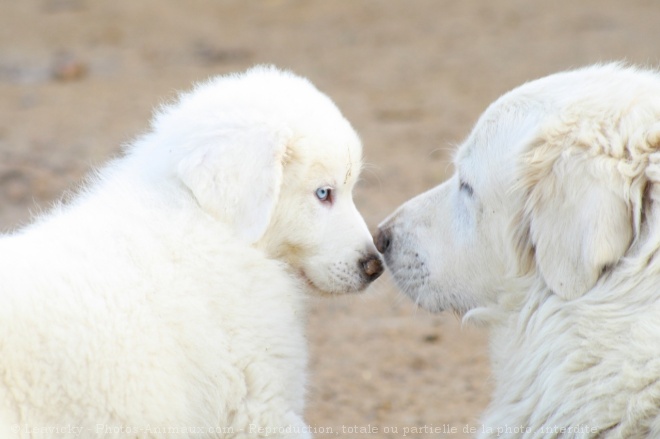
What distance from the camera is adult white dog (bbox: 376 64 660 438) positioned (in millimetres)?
3379

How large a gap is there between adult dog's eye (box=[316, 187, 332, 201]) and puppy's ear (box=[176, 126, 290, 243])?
0.28 metres

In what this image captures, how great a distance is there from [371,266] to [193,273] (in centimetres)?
85

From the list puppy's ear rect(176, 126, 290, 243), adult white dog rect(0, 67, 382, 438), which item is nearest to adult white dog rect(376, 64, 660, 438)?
adult white dog rect(0, 67, 382, 438)

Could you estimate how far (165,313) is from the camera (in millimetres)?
3934

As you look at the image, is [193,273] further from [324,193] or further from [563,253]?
[563,253]

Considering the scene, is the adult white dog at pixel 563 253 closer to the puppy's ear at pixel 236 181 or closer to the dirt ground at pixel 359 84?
the puppy's ear at pixel 236 181

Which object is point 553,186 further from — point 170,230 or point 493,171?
point 170,230

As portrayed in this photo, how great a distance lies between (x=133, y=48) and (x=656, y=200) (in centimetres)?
1159

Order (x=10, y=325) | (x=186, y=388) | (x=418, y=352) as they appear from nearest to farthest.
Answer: (x=10, y=325) → (x=186, y=388) → (x=418, y=352)

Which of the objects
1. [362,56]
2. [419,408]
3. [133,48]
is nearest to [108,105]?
[133,48]

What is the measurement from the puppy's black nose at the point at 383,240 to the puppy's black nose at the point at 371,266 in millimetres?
49

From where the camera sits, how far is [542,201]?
3.60 meters

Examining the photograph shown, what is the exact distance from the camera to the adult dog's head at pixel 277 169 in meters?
4.13

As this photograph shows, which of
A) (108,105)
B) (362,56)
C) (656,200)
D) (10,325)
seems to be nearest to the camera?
(656,200)
